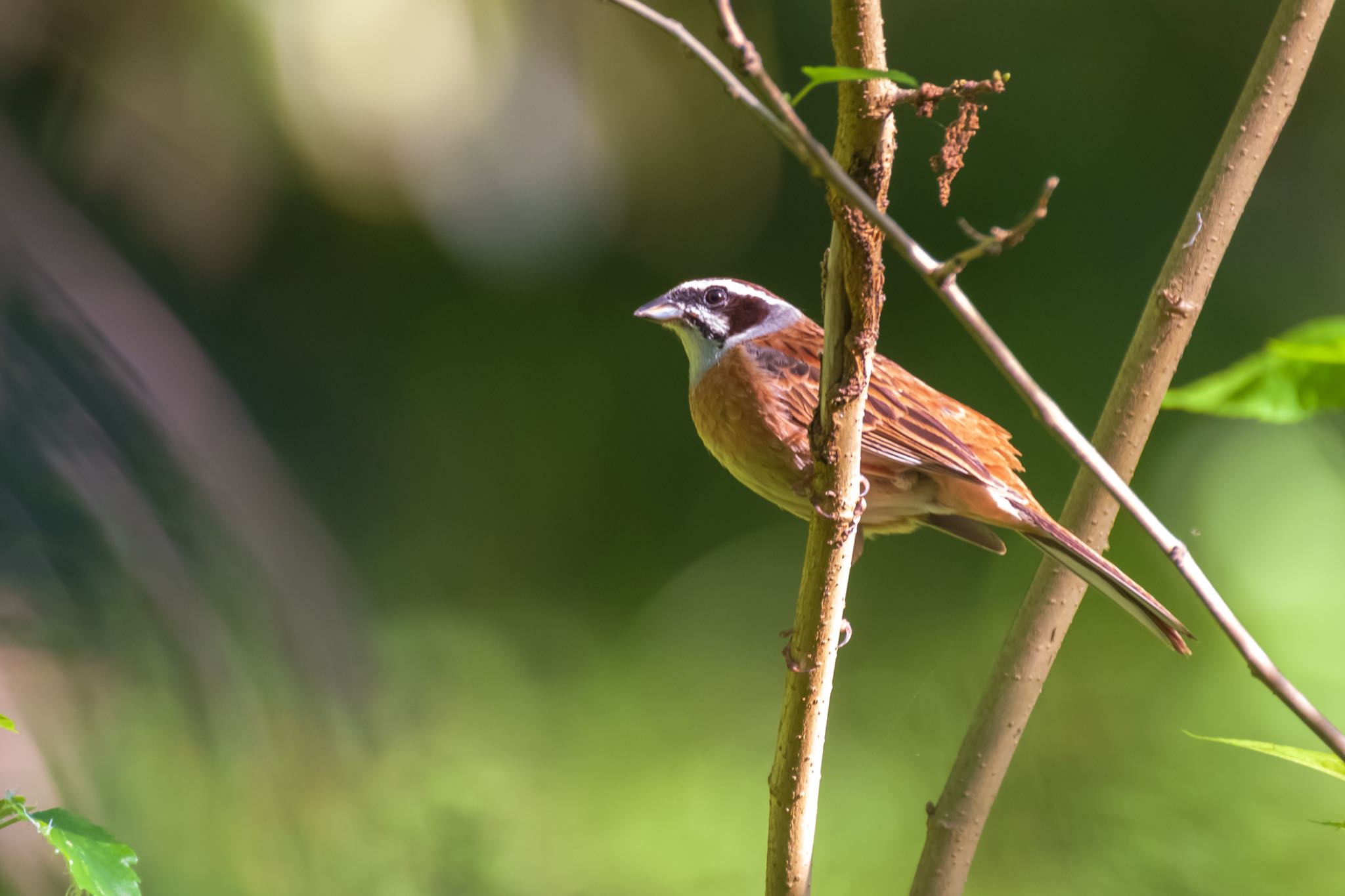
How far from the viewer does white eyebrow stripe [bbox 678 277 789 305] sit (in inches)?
108

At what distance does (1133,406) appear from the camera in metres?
1.95

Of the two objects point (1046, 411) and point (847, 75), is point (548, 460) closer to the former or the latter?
point (1046, 411)

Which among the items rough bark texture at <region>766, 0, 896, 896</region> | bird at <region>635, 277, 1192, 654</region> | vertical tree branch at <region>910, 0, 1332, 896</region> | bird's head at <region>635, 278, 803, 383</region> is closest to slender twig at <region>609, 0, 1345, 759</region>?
rough bark texture at <region>766, 0, 896, 896</region>

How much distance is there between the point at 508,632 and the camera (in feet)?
13.5

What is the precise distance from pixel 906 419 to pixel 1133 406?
54cm

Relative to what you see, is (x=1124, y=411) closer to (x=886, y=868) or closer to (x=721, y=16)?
(x=721, y=16)

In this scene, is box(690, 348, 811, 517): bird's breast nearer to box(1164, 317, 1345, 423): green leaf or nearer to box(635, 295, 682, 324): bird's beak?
box(635, 295, 682, 324): bird's beak

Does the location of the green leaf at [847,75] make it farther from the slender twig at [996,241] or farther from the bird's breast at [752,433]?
the bird's breast at [752,433]

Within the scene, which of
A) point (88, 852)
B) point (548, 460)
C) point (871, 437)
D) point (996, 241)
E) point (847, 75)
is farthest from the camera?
point (548, 460)

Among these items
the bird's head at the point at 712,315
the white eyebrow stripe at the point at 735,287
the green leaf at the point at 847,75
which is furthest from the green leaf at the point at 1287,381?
the white eyebrow stripe at the point at 735,287

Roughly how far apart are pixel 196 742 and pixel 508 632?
1156mm

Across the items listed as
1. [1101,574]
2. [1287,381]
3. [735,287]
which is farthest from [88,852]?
[735,287]

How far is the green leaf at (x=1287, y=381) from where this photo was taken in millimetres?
535

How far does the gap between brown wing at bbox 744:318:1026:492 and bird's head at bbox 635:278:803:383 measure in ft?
0.34
